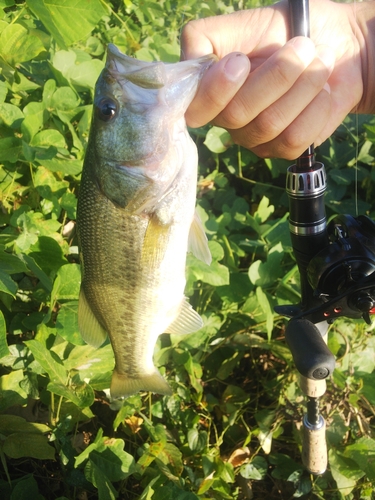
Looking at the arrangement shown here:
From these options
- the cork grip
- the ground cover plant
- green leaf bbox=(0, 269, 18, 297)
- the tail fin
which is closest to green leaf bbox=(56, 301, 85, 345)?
the ground cover plant

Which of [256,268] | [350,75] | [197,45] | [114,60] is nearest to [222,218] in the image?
[256,268]

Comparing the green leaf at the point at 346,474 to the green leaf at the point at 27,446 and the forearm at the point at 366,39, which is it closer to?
the green leaf at the point at 27,446

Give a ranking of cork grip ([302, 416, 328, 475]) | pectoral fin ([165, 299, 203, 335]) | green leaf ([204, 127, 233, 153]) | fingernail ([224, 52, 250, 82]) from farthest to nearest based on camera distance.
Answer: green leaf ([204, 127, 233, 153])
cork grip ([302, 416, 328, 475])
pectoral fin ([165, 299, 203, 335])
fingernail ([224, 52, 250, 82])

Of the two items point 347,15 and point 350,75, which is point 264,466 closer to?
point 350,75

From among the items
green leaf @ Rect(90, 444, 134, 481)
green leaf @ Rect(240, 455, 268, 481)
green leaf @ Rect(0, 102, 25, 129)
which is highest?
green leaf @ Rect(0, 102, 25, 129)

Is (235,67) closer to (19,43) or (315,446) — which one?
(19,43)

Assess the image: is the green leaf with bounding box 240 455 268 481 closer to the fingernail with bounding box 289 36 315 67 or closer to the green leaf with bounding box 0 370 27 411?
the green leaf with bounding box 0 370 27 411
